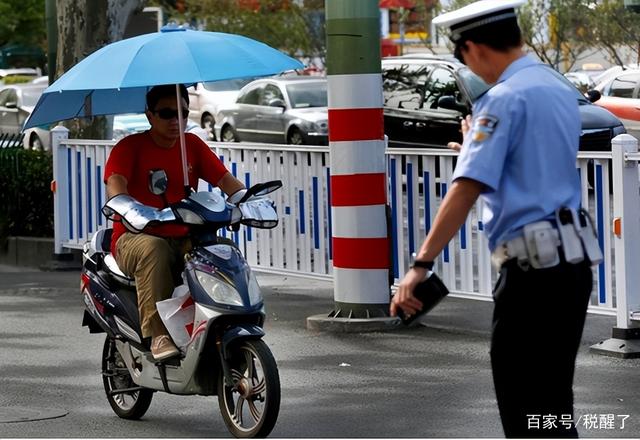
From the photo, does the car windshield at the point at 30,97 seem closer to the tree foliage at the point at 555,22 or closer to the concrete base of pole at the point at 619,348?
the tree foliage at the point at 555,22

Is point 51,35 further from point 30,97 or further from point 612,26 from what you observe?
point 612,26

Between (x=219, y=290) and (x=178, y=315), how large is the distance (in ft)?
1.08

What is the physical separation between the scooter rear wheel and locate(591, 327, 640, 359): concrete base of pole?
2.89 meters

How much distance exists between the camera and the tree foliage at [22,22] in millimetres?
55844

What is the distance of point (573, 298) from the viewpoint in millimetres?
4617

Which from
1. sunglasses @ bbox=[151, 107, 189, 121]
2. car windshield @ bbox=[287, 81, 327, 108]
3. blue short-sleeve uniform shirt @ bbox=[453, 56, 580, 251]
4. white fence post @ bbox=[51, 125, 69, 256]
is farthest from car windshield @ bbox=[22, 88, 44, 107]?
blue short-sleeve uniform shirt @ bbox=[453, 56, 580, 251]

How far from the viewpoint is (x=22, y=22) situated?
2298 inches

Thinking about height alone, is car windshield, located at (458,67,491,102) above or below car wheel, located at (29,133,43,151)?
above

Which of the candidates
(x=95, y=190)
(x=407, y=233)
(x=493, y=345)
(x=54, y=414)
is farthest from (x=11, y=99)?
(x=493, y=345)

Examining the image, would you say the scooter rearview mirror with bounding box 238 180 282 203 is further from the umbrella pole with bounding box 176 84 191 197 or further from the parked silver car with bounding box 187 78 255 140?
the parked silver car with bounding box 187 78 255 140

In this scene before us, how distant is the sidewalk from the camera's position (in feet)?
23.4

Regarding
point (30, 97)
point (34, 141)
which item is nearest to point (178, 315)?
point (34, 141)

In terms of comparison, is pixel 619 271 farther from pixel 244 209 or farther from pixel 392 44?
pixel 392 44

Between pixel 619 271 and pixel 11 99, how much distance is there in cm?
2740
